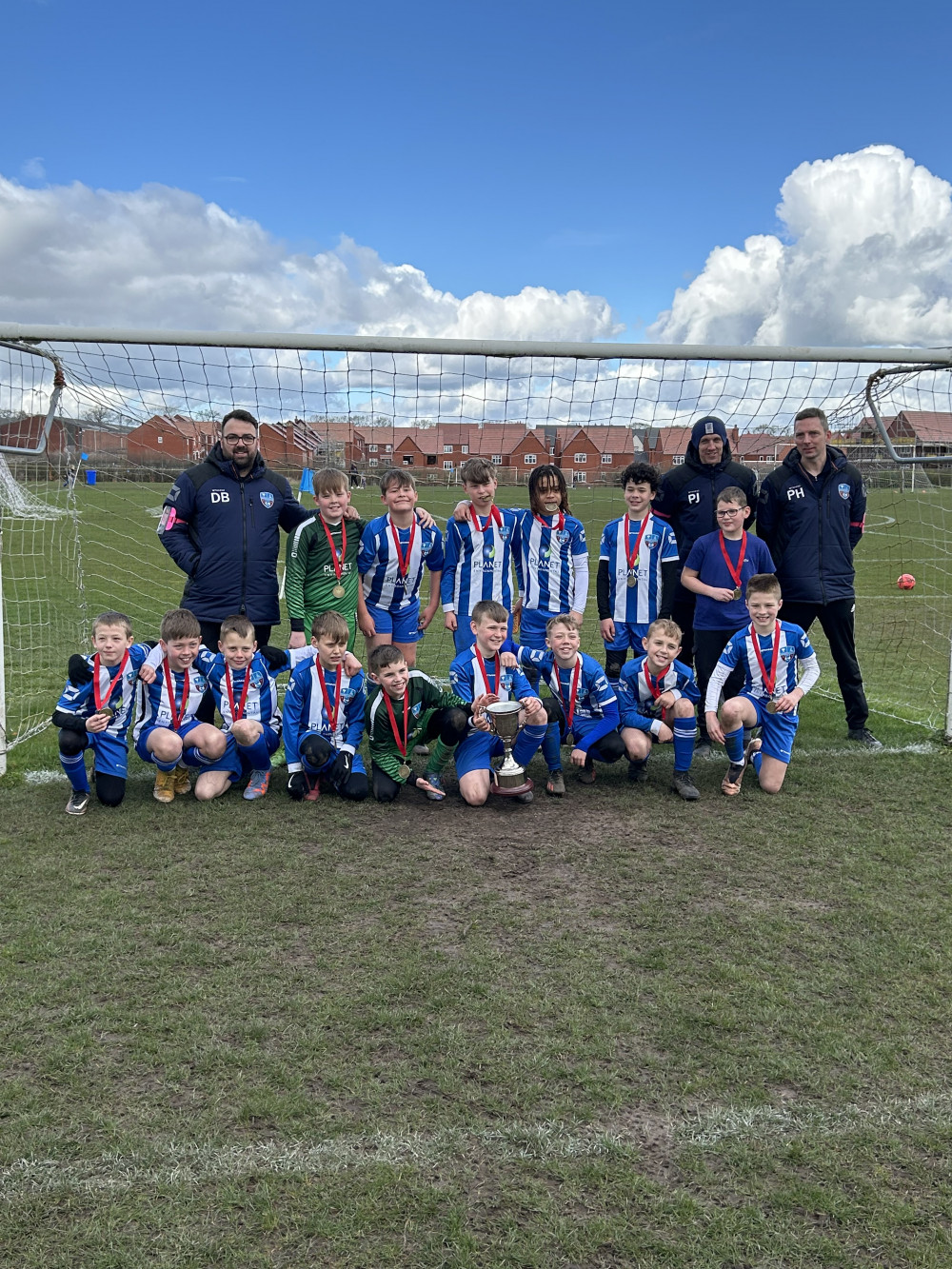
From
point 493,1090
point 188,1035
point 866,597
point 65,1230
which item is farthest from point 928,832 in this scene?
point 866,597

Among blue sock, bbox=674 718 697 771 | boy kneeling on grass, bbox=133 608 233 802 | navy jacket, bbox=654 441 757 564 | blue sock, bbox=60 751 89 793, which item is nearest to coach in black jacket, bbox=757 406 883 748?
navy jacket, bbox=654 441 757 564

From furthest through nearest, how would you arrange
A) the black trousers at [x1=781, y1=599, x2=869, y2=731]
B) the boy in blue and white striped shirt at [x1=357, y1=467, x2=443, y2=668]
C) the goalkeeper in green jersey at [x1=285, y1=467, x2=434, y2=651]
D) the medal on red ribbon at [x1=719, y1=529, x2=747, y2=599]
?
the black trousers at [x1=781, y1=599, x2=869, y2=731] → the medal on red ribbon at [x1=719, y1=529, x2=747, y2=599] → the boy in blue and white striped shirt at [x1=357, y1=467, x2=443, y2=668] → the goalkeeper in green jersey at [x1=285, y1=467, x2=434, y2=651]

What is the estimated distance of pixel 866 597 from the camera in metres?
11.8

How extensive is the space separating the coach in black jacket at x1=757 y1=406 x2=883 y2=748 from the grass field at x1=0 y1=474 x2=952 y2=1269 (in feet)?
4.60

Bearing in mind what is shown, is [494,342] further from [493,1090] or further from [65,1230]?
[65,1230]

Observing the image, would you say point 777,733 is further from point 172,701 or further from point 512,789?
point 172,701

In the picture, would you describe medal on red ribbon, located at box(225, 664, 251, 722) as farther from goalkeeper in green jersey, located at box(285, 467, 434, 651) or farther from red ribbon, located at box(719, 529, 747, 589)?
red ribbon, located at box(719, 529, 747, 589)

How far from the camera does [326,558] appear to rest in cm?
499

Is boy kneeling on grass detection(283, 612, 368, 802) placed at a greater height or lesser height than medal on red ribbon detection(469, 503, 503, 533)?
lesser

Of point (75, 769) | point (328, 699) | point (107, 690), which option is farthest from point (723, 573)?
point (75, 769)

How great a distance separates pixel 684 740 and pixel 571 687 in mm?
672

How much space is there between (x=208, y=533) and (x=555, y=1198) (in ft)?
12.4

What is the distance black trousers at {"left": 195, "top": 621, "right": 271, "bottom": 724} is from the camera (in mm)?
4859

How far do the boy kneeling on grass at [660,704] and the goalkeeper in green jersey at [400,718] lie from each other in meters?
0.93
